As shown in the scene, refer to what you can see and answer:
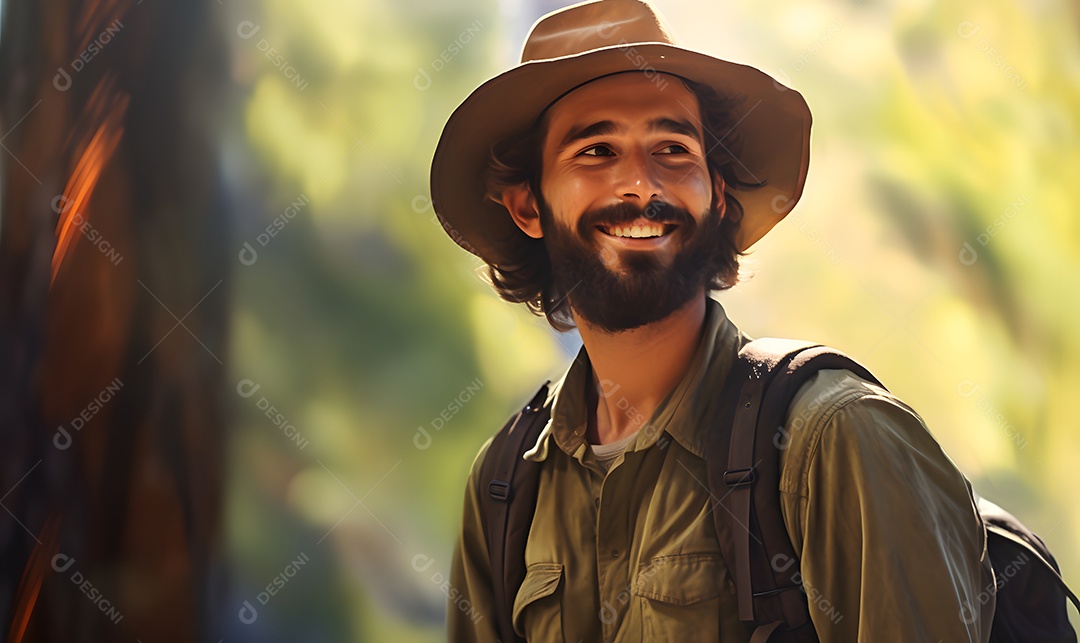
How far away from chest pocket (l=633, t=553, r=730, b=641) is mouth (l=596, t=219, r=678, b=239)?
1.45 ft

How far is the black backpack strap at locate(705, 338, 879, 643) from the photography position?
46.9 inches

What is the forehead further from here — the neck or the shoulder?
the shoulder

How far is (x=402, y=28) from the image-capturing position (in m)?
2.09

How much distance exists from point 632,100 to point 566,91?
0.38ft

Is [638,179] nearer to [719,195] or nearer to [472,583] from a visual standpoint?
[719,195]

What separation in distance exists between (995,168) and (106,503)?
1.83m

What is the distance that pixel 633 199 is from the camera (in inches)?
55.4

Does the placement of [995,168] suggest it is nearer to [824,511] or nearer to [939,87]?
[939,87]

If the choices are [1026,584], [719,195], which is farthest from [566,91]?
[1026,584]

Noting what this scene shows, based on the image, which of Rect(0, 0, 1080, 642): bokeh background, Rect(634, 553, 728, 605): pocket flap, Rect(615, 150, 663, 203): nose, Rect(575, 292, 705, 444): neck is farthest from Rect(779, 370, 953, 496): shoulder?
Rect(0, 0, 1080, 642): bokeh background

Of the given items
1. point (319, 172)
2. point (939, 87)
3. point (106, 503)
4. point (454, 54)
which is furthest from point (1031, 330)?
point (106, 503)

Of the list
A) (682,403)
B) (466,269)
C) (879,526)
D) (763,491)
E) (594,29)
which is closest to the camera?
(879,526)

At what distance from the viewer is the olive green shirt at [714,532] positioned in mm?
1112

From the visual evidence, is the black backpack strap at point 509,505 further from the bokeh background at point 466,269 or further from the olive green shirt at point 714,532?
the bokeh background at point 466,269
